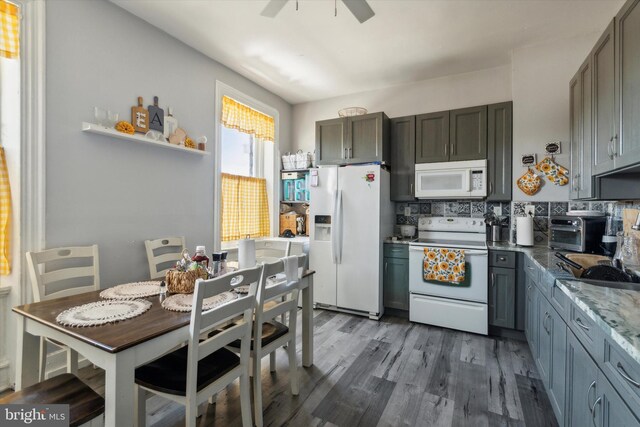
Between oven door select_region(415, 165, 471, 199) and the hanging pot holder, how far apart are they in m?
0.48

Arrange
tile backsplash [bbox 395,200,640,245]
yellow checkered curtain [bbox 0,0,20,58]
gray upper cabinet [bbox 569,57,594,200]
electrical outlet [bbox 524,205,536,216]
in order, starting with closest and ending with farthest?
yellow checkered curtain [bbox 0,0,20,58] → gray upper cabinet [bbox 569,57,594,200] → tile backsplash [bbox 395,200,640,245] → electrical outlet [bbox 524,205,536,216]

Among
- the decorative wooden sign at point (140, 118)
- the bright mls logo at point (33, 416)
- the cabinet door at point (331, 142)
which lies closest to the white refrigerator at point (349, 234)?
the cabinet door at point (331, 142)

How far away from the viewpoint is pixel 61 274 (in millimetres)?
1854

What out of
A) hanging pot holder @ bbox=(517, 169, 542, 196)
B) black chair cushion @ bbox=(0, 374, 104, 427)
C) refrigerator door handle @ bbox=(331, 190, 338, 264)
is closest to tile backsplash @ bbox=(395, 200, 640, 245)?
hanging pot holder @ bbox=(517, 169, 542, 196)

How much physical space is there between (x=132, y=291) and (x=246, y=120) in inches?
101

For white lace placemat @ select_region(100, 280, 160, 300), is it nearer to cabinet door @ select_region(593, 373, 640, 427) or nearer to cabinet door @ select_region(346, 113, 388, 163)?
cabinet door @ select_region(593, 373, 640, 427)

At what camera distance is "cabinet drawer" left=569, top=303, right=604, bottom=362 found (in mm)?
1063

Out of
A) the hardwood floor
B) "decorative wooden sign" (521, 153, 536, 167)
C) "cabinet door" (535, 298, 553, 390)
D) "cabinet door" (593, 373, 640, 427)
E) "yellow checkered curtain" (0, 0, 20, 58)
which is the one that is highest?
"yellow checkered curtain" (0, 0, 20, 58)

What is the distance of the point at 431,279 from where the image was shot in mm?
3025

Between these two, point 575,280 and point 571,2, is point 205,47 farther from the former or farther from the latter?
point 575,280

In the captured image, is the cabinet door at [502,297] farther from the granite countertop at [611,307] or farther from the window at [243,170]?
the window at [243,170]

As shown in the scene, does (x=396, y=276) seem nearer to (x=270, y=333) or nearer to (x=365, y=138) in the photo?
(x=365, y=138)

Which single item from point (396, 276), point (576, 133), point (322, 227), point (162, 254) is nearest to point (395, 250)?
point (396, 276)

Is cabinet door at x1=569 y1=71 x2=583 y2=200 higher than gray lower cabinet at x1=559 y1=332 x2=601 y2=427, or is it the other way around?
cabinet door at x1=569 y1=71 x2=583 y2=200
